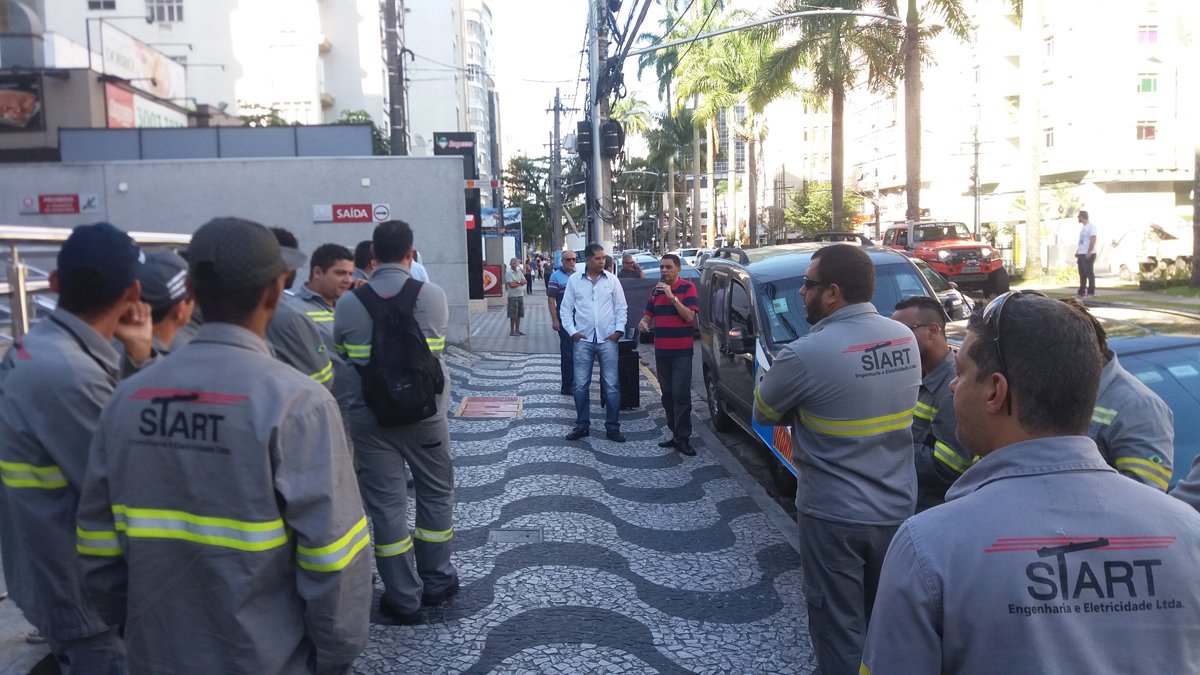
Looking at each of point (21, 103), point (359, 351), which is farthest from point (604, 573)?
point (21, 103)

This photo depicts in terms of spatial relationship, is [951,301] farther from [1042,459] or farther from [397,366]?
[1042,459]

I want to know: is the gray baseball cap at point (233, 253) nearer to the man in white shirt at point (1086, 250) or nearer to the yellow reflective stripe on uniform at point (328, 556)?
the yellow reflective stripe on uniform at point (328, 556)

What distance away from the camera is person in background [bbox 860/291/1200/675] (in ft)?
5.01

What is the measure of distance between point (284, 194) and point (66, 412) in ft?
48.1

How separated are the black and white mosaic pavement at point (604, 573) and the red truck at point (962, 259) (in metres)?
18.2

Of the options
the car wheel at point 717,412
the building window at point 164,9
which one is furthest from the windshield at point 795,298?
the building window at point 164,9

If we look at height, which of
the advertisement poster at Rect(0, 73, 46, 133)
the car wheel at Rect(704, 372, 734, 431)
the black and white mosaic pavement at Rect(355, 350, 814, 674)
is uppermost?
the advertisement poster at Rect(0, 73, 46, 133)

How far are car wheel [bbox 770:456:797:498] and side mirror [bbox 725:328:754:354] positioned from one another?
934 millimetres

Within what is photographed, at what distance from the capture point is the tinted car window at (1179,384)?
4258mm

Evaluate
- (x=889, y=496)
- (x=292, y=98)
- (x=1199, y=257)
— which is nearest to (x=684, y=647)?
(x=889, y=496)

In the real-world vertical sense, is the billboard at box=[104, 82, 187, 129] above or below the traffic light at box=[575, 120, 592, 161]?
above

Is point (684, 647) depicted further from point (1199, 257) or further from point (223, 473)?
point (1199, 257)

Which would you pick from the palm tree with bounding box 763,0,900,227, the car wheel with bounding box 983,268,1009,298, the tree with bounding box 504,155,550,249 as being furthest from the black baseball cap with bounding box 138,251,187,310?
the tree with bounding box 504,155,550,249

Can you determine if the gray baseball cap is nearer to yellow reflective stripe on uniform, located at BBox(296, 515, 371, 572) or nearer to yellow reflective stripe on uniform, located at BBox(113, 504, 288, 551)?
yellow reflective stripe on uniform, located at BBox(113, 504, 288, 551)
